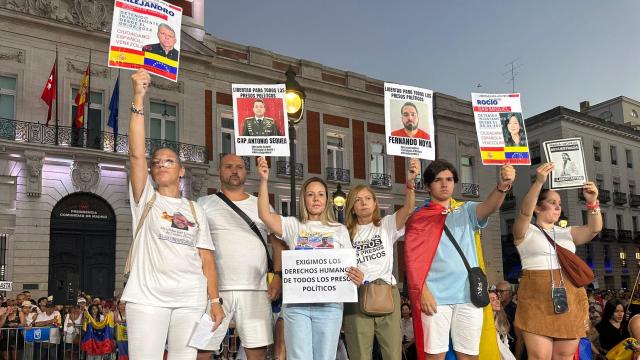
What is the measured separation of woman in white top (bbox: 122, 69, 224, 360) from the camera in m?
3.81

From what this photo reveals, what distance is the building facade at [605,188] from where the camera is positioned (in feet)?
144

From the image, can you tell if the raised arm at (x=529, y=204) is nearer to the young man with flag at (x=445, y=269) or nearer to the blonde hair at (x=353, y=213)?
the young man with flag at (x=445, y=269)

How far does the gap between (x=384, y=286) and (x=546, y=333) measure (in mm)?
1416

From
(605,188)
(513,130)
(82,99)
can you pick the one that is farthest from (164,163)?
(605,188)

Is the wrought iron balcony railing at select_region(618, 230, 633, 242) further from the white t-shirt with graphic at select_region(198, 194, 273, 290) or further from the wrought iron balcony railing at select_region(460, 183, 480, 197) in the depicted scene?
the white t-shirt with graphic at select_region(198, 194, 273, 290)

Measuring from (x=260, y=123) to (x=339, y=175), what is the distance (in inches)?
890

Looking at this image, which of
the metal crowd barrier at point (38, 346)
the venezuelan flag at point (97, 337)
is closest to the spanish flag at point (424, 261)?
the metal crowd barrier at point (38, 346)

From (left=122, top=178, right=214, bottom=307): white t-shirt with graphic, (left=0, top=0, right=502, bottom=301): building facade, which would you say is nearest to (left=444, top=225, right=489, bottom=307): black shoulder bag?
(left=122, top=178, right=214, bottom=307): white t-shirt with graphic

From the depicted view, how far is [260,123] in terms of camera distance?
18.2 ft

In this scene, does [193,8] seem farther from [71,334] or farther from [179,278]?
[179,278]

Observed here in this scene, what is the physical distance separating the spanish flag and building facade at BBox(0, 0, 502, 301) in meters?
15.1

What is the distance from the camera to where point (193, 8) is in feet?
82.3

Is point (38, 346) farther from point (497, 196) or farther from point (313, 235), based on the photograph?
point (497, 196)

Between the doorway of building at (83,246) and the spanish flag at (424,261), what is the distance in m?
17.6
